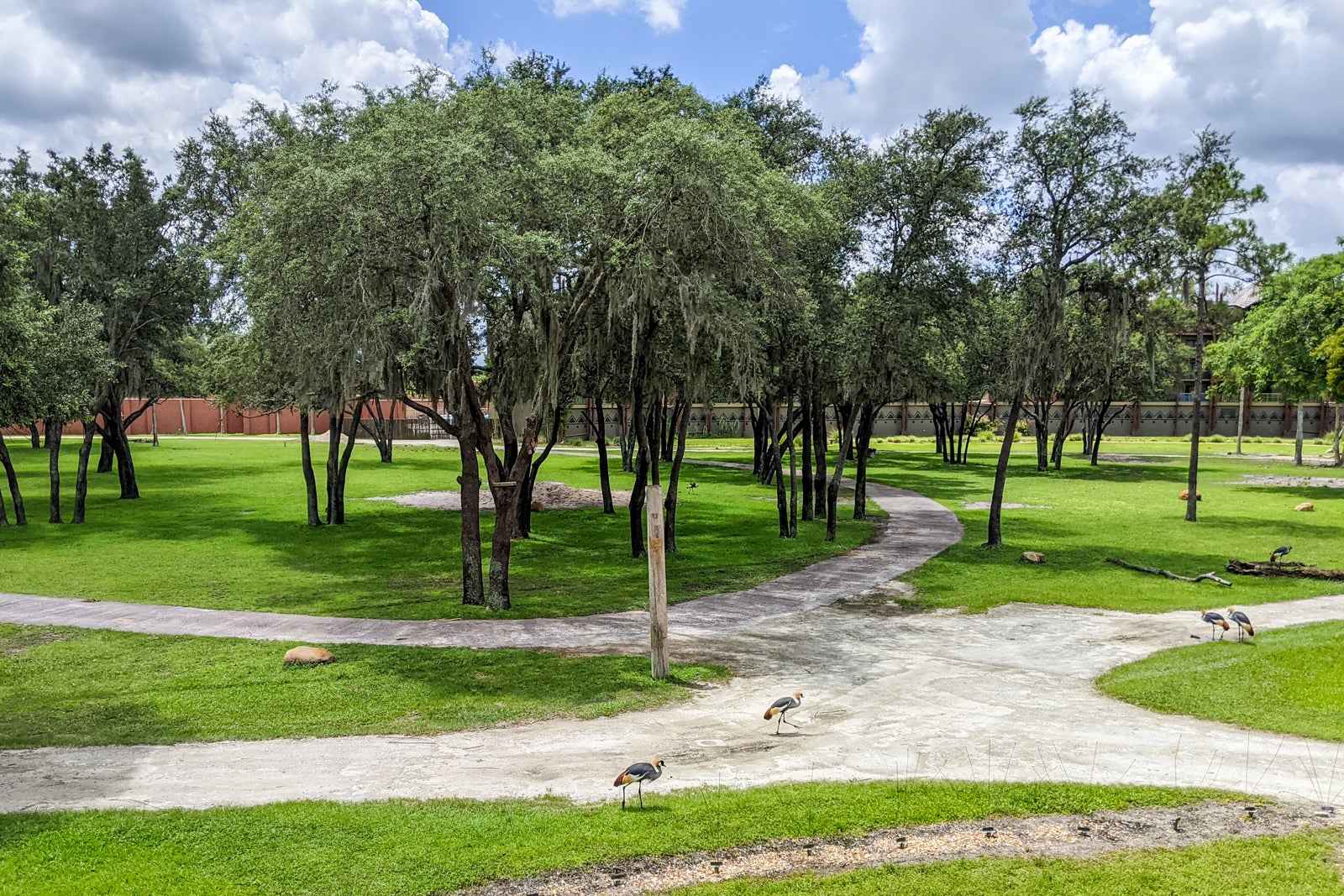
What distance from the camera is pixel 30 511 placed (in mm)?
28641

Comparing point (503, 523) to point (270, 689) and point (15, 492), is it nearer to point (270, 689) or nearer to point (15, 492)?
point (270, 689)

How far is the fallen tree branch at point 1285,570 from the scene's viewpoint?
18547 millimetres

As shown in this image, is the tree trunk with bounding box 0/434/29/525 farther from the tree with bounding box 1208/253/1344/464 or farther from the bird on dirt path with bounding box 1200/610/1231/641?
the tree with bounding box 1208/253/1344/464

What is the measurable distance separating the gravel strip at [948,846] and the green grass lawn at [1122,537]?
9.48 m

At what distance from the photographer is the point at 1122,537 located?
992 inches

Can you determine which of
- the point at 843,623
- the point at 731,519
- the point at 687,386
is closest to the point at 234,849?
the point at 843,623

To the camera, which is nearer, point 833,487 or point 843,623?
point 843,623

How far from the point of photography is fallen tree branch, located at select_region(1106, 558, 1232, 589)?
18375 millimetres

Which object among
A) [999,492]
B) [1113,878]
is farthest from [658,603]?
[999,492]

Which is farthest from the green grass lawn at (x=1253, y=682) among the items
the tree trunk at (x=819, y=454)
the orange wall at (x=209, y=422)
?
the orange wall at (x=209, y=422)

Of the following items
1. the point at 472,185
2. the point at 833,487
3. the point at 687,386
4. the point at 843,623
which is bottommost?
the point at 843,623

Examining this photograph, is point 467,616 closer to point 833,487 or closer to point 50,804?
point 50,804

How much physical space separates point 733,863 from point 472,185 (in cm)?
995

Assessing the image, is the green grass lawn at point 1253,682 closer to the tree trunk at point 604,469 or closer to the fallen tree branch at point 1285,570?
the fallen tree branch at point 1285,570
